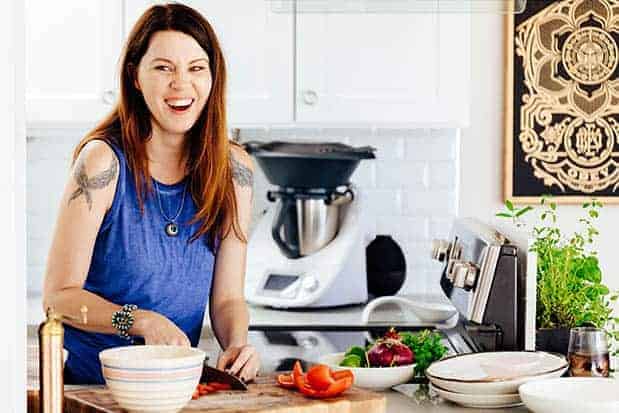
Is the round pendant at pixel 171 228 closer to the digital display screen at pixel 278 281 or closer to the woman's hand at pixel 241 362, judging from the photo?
the woman's hand at pixel 241 362

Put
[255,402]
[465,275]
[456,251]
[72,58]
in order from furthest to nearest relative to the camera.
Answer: [72,58] < [456,251] < [465,275] < [255,402]

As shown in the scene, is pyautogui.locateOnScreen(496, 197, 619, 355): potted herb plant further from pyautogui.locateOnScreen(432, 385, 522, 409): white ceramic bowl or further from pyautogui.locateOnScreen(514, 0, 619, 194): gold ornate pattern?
pyautogui.locateOnScreen(514, 0, 619, 194): gold ornate pattern

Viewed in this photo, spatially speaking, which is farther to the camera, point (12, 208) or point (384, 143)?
point (384, 143)

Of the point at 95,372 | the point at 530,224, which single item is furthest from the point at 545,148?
the point at 95,372

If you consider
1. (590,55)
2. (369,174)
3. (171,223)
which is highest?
(590,55)

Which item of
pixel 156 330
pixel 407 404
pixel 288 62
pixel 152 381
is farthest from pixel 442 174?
pixel 152 381

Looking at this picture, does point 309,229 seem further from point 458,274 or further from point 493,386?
point 493,386

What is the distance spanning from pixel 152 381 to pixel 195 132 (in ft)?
3.53

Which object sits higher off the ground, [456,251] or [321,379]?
[456,251]

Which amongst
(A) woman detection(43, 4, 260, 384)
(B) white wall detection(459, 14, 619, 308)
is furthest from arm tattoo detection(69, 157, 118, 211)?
(B) white wall detection(459, 14, 619, 308)

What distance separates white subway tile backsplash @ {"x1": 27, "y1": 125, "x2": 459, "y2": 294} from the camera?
4.18m

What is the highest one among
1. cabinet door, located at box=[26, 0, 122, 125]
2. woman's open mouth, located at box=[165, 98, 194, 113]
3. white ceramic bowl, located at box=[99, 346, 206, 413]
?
cabinet door, located at box=[26, 0, 122, 125]

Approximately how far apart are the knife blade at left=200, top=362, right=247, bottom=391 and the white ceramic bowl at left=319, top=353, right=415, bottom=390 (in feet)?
1.28

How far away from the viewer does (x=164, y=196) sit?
2.75 m
